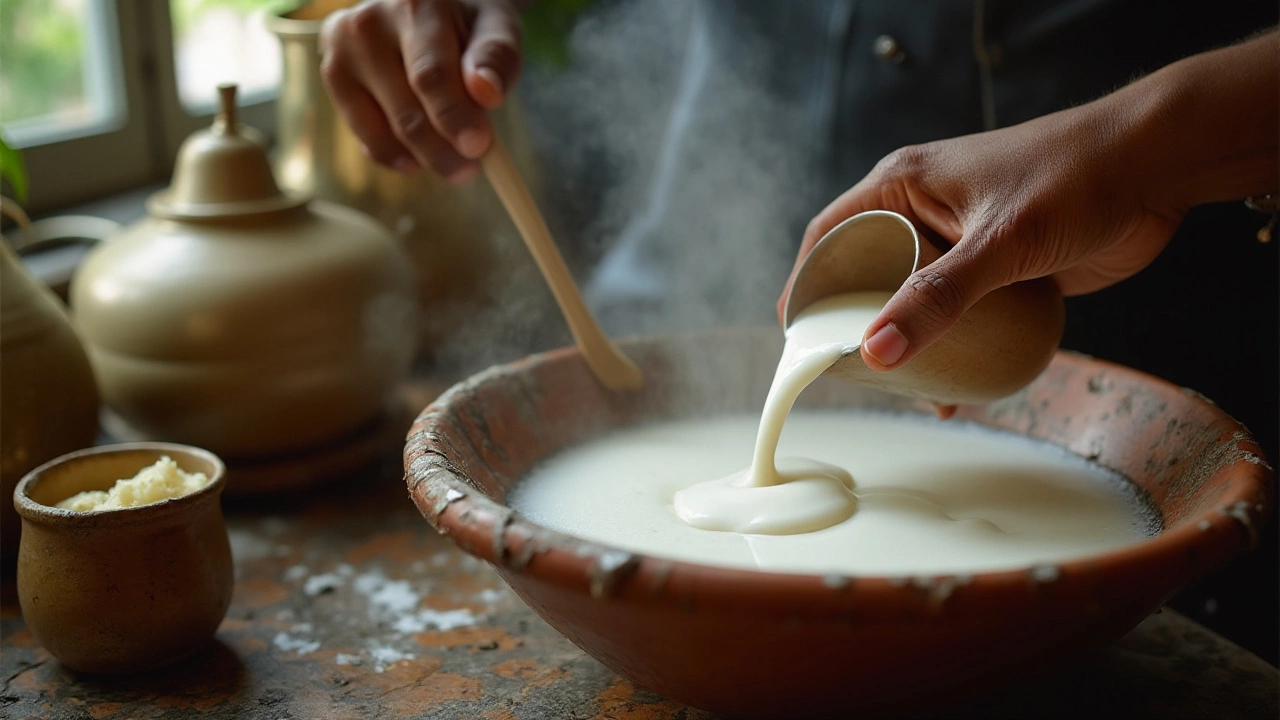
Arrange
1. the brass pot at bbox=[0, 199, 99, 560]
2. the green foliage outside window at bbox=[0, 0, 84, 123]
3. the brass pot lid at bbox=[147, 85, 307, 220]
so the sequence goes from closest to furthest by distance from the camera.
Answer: the brass pot at bbox=[0, 199, 99, 560], the brass pot lid at bbox=[147, 85, 307, 220], the green foliage outside window at bbox=[0, 0, 84, 123]

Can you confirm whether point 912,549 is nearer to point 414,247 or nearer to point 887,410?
point 887,410

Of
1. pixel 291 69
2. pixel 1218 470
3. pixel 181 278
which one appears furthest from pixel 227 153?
pixel 1218 470

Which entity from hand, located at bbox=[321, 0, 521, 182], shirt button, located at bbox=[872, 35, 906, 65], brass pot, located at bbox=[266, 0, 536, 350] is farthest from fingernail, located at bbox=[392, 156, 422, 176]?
shirt button, located at bbox=[872, 35, 906, 65]

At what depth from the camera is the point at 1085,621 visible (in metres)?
0.69

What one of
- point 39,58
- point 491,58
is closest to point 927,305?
point 491,58

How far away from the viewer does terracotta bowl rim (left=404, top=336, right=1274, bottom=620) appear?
2.13 feet

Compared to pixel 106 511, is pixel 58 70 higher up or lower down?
higher up

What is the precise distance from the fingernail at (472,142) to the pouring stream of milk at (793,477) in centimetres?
41

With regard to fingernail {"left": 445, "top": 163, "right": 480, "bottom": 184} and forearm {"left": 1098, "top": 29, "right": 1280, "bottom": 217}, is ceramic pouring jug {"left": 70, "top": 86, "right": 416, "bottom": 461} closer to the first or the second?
fingernail {"left": 445, "top": 163, "right": 480, "bottom": 184}

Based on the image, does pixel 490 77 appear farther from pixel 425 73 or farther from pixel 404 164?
pixel 404 164

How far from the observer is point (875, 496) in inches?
40.0

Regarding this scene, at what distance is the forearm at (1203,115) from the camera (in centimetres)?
92

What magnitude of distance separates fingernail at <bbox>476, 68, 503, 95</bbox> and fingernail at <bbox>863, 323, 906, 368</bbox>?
579 mm

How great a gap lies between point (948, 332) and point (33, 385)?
988mm
